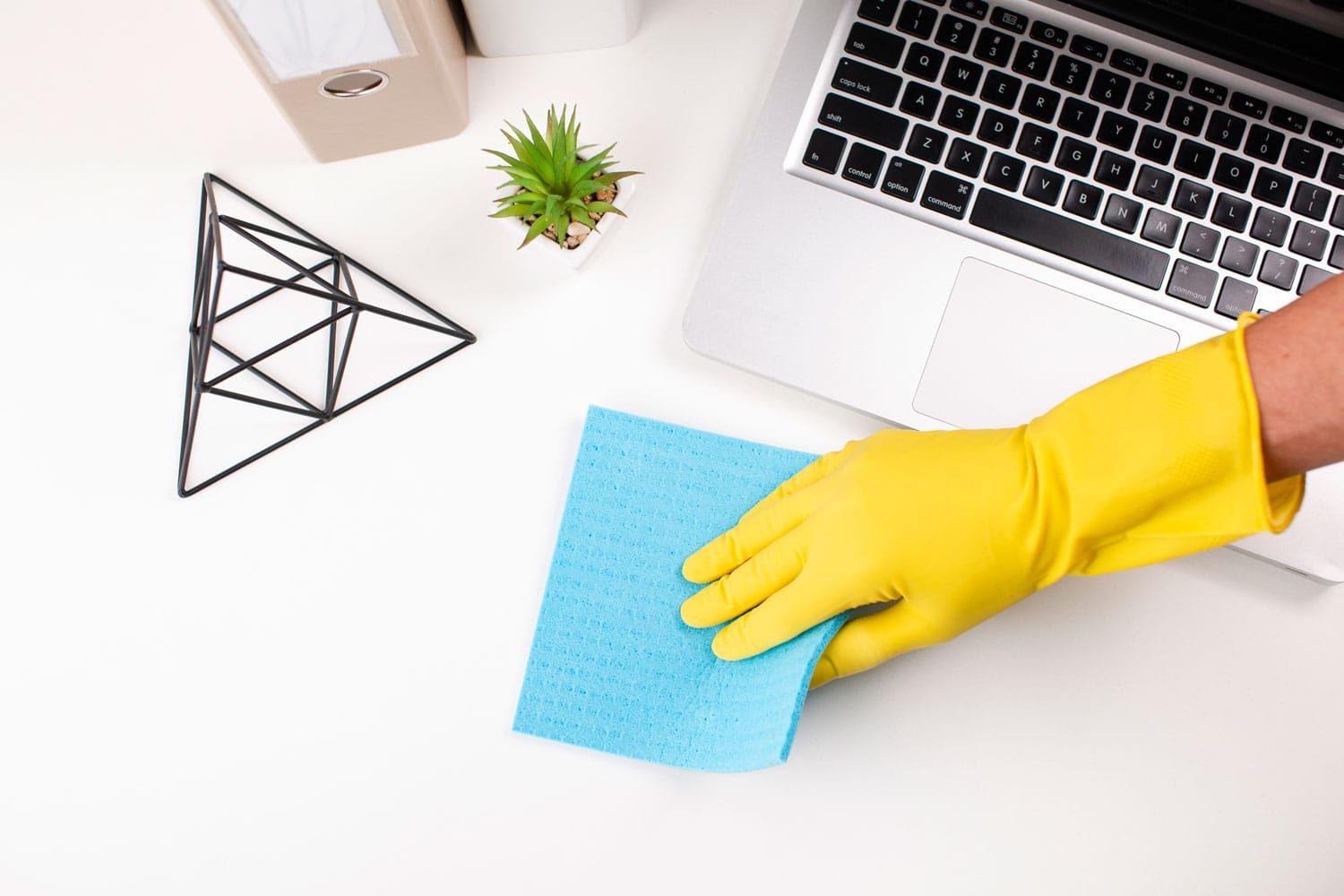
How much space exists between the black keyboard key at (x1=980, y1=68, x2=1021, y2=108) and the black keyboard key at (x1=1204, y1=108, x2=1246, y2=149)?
0.41ft

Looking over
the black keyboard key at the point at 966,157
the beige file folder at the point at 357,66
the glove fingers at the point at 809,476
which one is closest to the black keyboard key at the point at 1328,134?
the black keyboard key at the point at 966,157

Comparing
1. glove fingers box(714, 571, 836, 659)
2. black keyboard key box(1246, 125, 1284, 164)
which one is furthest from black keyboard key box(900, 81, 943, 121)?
glove fingers box(714, 571, 836, 659)

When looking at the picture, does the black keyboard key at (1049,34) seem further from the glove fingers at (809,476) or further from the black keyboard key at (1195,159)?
the glove fingers at (809,476)

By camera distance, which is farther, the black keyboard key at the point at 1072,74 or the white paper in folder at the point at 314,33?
the black keyboard key at the point at 1072,74

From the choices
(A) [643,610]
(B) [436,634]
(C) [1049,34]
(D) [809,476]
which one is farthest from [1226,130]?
(B) [436,634]

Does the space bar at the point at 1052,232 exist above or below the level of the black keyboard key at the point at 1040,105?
below

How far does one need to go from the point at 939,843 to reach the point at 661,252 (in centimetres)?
42

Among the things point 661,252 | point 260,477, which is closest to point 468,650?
point 260,477

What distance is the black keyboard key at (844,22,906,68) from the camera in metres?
0.58

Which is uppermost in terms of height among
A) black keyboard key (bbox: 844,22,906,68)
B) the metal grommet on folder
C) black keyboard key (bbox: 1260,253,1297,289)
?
black keyboard key (bbox: 844,22,906,68)

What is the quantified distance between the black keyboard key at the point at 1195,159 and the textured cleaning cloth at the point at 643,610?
305mm

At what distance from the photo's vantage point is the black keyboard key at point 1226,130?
579 mm

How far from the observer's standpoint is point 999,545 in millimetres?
506

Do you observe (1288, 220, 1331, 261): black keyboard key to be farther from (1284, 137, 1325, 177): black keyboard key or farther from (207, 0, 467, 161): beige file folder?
(207, 0, 467, 161): beige file folder
